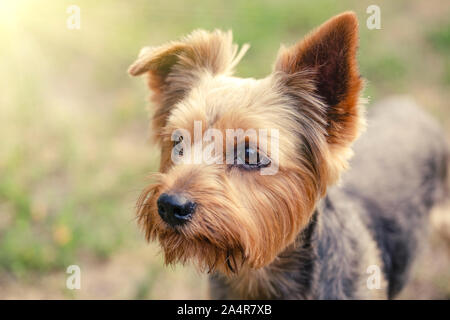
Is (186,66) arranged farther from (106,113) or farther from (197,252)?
(106,113)

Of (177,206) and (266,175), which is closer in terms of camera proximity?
(177,206)

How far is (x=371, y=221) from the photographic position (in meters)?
3.78

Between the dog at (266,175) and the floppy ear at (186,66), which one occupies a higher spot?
Answer: the floppy ear at (186,66)

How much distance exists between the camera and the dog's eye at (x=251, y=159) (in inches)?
109

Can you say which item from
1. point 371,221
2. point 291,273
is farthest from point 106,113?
point 291,273

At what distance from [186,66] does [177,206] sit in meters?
1.19

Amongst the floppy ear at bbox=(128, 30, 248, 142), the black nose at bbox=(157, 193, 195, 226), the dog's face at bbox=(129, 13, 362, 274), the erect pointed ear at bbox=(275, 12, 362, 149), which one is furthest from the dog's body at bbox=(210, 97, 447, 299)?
the floppy ear at bbox=(128, 30, 248, 142)

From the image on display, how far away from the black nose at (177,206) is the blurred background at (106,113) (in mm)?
698

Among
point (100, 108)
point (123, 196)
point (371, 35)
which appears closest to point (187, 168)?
point (123, 196)

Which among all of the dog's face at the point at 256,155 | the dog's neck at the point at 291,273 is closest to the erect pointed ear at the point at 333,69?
the dog's face at the point at 256,155

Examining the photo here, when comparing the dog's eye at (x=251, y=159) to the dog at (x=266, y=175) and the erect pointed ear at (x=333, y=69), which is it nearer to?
the dog at (x=266, y=175)

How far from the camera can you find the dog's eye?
2773mm

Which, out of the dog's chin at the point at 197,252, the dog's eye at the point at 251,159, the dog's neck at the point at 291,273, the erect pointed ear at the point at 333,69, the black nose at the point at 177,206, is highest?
the erect pointed ear at the point at 333,69

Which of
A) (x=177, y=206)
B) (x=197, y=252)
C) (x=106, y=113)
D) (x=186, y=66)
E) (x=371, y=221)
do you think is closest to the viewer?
(x=177, y=206)
